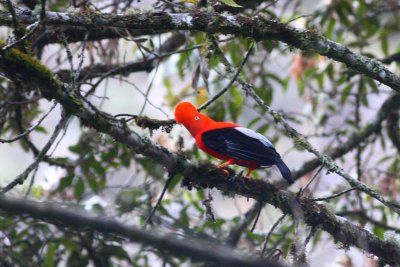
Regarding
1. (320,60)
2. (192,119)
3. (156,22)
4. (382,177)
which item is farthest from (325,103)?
(156,22)

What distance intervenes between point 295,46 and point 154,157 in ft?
2.91

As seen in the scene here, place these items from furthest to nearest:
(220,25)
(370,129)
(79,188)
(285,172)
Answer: (370,129)
(79,188)
(285,172)
(220,25)

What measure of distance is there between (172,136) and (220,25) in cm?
228

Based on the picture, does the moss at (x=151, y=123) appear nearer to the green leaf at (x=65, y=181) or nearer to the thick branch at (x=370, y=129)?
the green leaf at (x=65, y=181)

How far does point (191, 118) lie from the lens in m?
3.92

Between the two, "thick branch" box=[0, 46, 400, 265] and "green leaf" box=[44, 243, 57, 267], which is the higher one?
"thick branch" box=[0, 46, 400, 265]

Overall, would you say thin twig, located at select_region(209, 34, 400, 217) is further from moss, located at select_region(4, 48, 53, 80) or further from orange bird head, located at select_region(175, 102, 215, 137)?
moss, located at select_region(4, 48, 53, 80)

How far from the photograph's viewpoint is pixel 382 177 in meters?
7.14

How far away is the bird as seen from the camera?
148 inches

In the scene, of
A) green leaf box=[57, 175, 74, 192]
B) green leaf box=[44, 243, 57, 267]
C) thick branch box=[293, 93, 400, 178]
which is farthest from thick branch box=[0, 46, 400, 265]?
thick branch box=[293, 93, 400, 178]

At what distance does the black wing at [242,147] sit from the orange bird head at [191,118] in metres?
0.10

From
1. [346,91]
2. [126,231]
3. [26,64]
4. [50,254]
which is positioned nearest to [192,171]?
[26,64]

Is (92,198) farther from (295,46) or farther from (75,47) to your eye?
(295,46)

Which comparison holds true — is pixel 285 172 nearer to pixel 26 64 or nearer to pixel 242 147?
pixel 242 147
